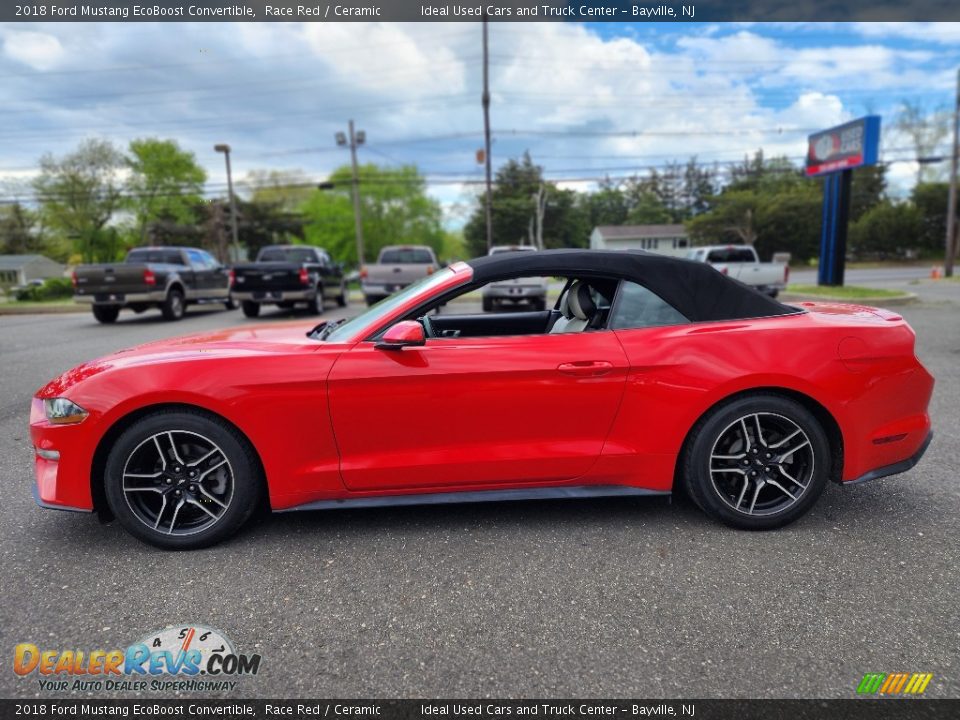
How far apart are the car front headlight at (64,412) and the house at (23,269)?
28.0 meters

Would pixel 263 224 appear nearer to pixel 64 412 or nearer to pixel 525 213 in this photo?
pixel 525 213

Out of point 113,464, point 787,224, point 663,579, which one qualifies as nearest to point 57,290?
point 113,464

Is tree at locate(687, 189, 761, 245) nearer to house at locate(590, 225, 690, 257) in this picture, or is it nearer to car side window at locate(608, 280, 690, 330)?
house at locate(590, 225, 690, 257)

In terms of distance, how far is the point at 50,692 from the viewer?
6.43ft

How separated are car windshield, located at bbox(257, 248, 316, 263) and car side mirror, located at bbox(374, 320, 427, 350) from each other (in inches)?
561

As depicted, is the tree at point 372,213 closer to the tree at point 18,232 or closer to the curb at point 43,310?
the tree at point 18,232

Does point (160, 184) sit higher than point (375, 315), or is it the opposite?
point (160, 184)

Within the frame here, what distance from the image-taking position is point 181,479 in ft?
9.32

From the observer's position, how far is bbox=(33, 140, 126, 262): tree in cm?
5100

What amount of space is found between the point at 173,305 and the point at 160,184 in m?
51.5

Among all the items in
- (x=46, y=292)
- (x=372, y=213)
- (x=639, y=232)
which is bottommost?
(x=46, y=292)

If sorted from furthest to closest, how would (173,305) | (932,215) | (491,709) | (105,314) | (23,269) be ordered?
(932,215) < (23,269) < (173,305) < (105,314) < (491,709)

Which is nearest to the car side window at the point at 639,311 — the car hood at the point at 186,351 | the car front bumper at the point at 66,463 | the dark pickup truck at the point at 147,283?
the car hood at the point at 186,351

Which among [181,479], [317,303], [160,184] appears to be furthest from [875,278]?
[160,184]
